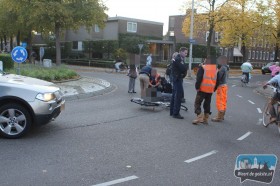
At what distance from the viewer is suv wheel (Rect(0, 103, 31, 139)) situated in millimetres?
6797

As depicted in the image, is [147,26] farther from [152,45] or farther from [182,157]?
[182,157]

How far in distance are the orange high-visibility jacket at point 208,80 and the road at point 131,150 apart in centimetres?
94

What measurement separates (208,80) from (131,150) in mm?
3402

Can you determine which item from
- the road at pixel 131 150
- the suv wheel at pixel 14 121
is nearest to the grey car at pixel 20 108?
the suv wheel at pixel 14 121

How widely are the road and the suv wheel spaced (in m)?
0.21

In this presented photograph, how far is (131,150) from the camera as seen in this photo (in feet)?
21.0

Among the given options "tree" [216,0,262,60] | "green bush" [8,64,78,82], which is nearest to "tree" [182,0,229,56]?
"tree" [216,0,262,60]

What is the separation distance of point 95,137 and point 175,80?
10.3 feet

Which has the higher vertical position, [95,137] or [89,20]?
[89,20]

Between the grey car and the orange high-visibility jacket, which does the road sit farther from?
the orange high-visibility jacket

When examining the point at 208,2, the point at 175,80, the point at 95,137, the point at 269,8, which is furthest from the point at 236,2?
the point at 95,137

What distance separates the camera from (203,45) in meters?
52.2

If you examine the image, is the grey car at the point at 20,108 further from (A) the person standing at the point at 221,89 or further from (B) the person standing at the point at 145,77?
(B) the person standing at the point at 145,77

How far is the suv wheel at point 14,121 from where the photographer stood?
6797 millimetres
